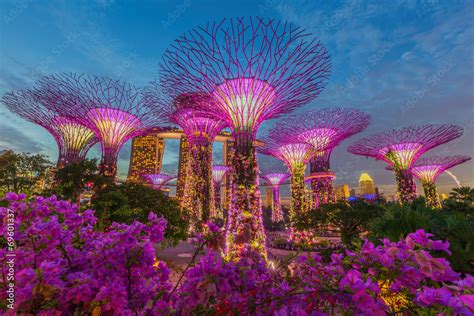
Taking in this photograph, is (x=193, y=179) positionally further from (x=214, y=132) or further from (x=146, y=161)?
(x=146, y=161)

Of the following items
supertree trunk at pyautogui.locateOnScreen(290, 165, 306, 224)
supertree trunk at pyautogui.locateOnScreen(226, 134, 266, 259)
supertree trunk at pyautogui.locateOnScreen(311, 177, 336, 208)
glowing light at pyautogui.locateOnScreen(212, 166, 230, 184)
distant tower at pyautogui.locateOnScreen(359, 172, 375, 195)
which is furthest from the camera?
distant tower at pyautogui.locateOnScreen(359, 172, 375, 195)

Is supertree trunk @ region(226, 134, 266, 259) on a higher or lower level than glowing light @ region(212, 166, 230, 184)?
lower

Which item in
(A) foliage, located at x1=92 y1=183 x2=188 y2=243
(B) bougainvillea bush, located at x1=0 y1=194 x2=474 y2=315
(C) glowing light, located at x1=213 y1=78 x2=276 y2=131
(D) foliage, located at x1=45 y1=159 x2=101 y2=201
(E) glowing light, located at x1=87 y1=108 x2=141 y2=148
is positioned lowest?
(B) bougainvillea bush, located at x1=0 y1=194 x2=474 y2=315

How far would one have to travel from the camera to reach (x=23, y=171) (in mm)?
18688

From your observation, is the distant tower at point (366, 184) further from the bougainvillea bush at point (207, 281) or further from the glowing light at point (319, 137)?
the bougainvillea bush at point (207, 281)

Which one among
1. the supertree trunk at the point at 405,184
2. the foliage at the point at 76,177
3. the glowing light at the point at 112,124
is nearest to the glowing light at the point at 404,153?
the supertree trunk at the point at 405,184

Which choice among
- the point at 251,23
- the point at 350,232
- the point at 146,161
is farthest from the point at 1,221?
the point at 146,161

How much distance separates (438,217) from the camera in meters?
7.03

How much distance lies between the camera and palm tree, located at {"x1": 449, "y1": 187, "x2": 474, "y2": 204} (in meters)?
15.3

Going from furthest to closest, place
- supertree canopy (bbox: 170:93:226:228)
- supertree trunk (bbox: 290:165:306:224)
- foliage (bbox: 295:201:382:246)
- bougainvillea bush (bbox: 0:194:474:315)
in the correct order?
supertree canopy (bbox: 170:93:226:228), supertree trunk (bbox: 290:165:306:224), foliage (bbox: 295:201:382:246), bougainvillea bush (bbox: 0:194:474:315)

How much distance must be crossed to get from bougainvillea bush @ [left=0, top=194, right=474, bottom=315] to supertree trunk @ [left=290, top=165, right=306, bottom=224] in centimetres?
1999

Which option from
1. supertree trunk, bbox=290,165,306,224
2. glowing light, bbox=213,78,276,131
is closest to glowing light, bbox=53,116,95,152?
glowing light, bbox=213,78,276,131

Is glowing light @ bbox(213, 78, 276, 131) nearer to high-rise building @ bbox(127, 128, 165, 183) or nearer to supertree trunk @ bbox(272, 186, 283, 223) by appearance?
supertree trunk @ bbox(272, 186, 283, 223)

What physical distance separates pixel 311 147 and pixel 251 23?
15836 millimetres
